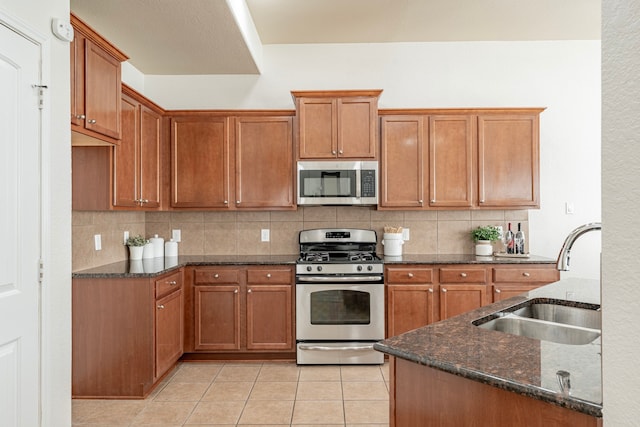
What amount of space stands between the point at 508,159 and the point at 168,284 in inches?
→ 122

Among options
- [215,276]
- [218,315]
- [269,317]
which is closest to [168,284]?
[215,276]

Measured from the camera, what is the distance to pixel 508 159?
380 cm

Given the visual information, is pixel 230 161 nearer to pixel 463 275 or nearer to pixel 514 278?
pixel 463 275

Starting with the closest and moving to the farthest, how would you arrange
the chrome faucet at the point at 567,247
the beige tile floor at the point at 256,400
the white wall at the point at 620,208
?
1. the white wall at the point at 620,208
2. the chrome faucet at the point at 567,247
3. the beige tile floor at the point at 256,400

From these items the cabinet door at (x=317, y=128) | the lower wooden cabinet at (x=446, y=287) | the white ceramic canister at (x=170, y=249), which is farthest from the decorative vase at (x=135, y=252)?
the lower wooden cabinet at (x=446, y=287)

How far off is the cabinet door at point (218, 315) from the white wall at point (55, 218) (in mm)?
1444

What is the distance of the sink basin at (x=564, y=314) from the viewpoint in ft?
5.81

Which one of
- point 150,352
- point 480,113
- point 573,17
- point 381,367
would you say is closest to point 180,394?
point 150,352

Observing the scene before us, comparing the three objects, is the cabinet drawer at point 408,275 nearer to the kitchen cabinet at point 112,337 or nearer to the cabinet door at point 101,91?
the kitchen cabinet at point 112,337

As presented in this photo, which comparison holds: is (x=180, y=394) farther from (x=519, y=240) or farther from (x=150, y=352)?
(x=519, y=240)

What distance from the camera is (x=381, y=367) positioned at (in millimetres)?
3459

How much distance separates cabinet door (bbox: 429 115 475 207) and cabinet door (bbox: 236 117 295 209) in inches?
51.8

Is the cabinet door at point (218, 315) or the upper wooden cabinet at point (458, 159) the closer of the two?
the cabinet door at point (218, 315)

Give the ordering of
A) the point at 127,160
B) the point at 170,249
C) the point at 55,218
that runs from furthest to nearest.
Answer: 1. the point at 170,249
2. the point at 127,160
3. the point at 55,218
